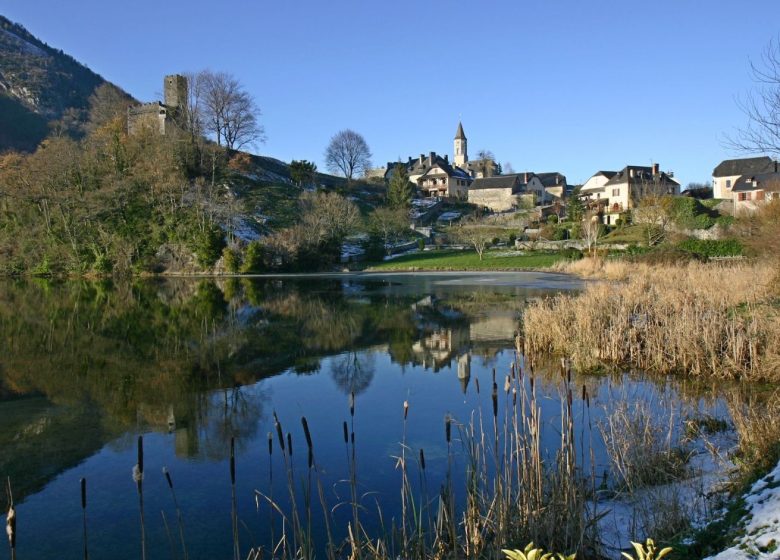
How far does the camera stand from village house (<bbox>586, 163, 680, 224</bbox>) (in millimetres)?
67812

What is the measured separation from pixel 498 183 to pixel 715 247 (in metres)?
49.0

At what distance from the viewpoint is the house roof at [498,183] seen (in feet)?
284

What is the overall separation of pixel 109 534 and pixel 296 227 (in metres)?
46.5

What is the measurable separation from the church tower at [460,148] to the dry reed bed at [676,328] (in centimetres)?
10789

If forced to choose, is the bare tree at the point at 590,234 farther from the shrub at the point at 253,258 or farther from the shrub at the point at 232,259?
the shrub at the point at 232,259

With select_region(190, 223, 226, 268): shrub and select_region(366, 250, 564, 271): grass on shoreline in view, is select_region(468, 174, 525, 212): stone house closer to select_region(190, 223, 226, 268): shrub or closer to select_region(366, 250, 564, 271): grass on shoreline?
select_region(366, 250, 564, 271): grass on shoreline

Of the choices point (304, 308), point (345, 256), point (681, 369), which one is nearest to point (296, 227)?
point (345, 256)

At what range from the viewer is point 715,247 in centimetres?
4056

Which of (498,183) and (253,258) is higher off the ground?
(498,183)

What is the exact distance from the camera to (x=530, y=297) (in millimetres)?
27297

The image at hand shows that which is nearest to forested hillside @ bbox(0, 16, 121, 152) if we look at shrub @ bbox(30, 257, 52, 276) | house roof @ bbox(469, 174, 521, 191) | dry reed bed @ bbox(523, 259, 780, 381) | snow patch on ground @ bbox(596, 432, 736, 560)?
shrub @ bbox(30, 257, 52, 276)

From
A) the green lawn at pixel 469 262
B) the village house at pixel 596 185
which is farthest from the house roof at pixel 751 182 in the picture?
the green lawn at pixel 469 262

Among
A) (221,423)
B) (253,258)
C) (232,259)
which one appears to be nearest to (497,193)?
(253,258)

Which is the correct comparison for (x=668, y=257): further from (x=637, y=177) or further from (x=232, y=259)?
(x=637, y=177)
